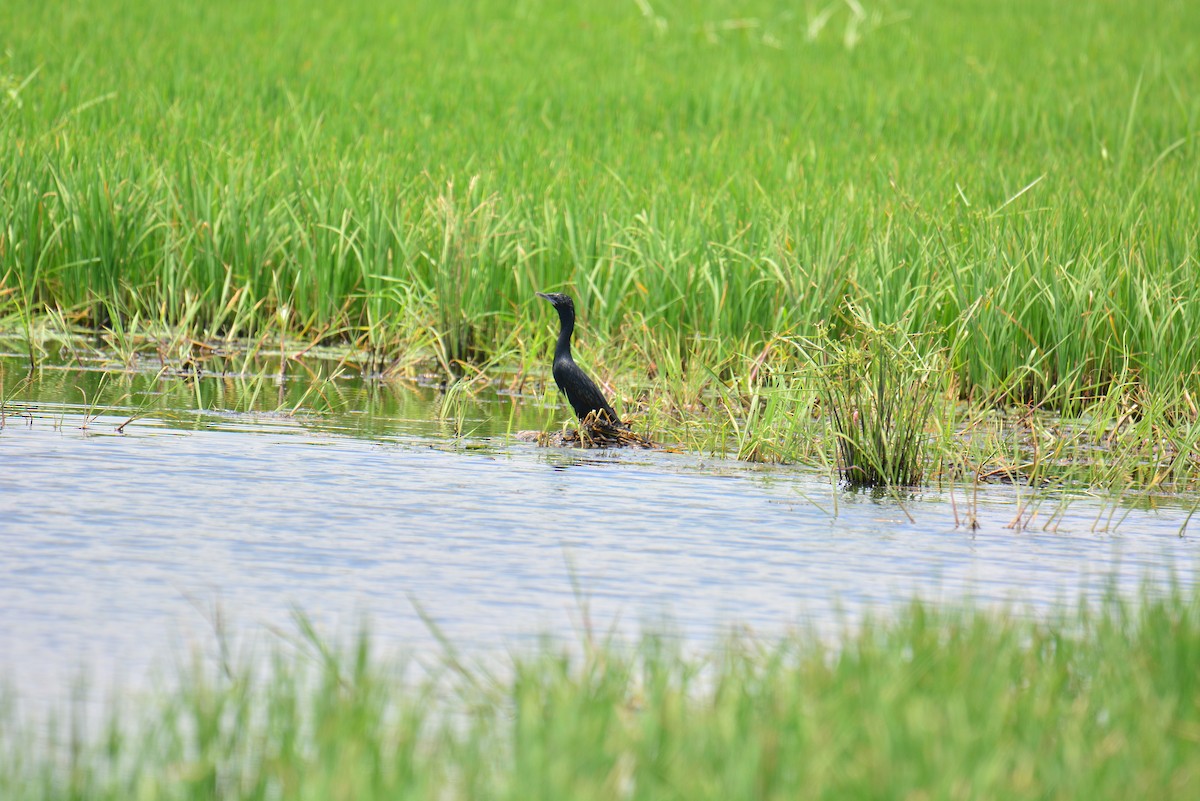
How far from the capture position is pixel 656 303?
28.1 feet

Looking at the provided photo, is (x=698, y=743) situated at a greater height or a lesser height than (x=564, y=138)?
lesser

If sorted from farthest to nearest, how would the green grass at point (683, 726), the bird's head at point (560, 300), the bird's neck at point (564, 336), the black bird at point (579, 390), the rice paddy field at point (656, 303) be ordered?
the bird's head at point (560, 300)
the bird's neck at point (564, 336)
the black bird at point (579, 390)
the rice paddy field at point (656, 303)
the green grass at point (683, 726)

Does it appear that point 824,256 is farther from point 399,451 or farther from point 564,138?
point 564,138

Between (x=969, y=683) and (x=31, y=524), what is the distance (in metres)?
3.19

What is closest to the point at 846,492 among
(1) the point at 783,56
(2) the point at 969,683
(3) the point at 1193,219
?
(2) the point at 969,683

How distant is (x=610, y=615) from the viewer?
4.33 metres

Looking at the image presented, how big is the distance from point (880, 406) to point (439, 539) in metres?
2.02

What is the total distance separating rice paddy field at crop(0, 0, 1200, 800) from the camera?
3.07 meters

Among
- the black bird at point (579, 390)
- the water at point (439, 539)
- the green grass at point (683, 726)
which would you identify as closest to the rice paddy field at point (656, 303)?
the green grass at point (683, 726)

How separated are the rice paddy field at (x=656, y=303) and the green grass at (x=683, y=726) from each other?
13mm

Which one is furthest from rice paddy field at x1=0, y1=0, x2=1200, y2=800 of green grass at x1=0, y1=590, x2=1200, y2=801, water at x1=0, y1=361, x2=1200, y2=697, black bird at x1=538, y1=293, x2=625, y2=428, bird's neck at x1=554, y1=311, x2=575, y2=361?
bird's neck at x1=554, y1=311, x2=575, y2=361

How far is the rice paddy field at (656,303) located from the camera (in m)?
3.07

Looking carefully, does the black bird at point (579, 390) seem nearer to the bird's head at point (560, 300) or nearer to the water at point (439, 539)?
the bird's head at point (560, 300)

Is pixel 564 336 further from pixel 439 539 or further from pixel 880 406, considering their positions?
pixel 439 539
